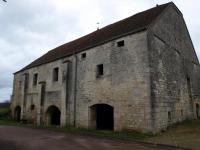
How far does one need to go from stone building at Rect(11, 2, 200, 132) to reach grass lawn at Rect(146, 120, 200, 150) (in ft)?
1.99

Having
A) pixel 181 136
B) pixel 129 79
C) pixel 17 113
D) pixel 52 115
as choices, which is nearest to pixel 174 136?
pixel 181 136

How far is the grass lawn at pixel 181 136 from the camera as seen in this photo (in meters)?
9.83

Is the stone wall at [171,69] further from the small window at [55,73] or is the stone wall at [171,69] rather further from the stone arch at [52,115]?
the stone arch at [52,115]

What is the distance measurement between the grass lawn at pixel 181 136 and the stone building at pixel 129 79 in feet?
1.99

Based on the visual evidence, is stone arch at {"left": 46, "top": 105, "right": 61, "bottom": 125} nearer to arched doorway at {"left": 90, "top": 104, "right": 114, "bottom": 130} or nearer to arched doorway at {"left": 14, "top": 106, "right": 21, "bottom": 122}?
arched doorway at {"left": 90, "top": 104, "right": 114, "bottom": 130}

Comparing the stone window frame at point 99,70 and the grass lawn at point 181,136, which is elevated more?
the stone window frame at point 99,70

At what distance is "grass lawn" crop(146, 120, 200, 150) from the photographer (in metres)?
9.83

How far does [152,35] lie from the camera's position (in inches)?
554

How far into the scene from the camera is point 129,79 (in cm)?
1400

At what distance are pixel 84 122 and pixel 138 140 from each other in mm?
6466

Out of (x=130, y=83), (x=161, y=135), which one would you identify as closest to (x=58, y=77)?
(x=130, y=83)

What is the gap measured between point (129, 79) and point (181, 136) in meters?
4.42

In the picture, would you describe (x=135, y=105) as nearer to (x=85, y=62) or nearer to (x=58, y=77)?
(x=85, y=62)

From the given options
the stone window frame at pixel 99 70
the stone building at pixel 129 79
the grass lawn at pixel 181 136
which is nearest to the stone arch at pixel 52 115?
the stone building at pixel 129 79
